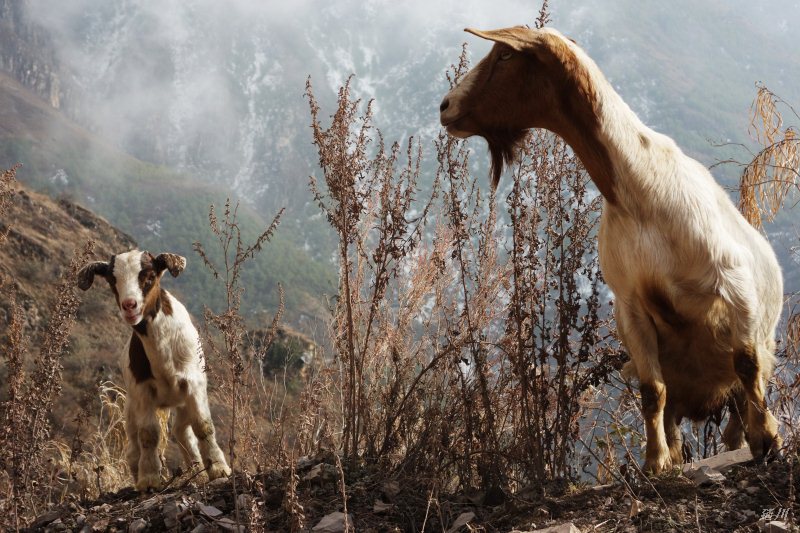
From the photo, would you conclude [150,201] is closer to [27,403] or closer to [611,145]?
[27,403]

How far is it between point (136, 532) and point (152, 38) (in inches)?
3029

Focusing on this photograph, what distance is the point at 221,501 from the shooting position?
159 inches

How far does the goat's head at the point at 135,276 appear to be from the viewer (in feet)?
17.7

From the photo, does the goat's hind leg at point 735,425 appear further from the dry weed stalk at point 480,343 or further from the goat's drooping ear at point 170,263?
the goat's drooping ear at point 170,263

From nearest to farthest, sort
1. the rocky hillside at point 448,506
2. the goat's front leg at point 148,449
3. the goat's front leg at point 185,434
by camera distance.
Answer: the rocky hillside at point 448,506, the goat's front leg at point 148,449, the goat's front leg at point 185,434

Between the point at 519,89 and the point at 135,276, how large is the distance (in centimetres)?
297

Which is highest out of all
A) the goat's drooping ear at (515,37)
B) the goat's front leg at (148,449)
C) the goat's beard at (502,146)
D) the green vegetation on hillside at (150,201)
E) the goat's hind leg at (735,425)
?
the green vegetation on hillside at (150,201)

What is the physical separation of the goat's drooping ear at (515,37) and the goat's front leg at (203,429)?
3.03 metres

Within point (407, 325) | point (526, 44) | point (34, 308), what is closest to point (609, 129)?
point (526, 44)

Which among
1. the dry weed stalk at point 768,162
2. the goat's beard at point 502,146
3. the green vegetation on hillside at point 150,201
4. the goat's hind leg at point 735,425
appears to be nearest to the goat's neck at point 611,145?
the goat's beard at point 502,146

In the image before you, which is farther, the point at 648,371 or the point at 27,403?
the point at 27,403

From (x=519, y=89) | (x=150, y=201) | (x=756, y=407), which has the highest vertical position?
(x=150, y=201)

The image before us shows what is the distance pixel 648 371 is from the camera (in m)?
3.82

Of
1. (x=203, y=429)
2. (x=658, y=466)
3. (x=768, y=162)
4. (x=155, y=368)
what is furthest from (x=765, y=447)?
(x=155, y=368)
